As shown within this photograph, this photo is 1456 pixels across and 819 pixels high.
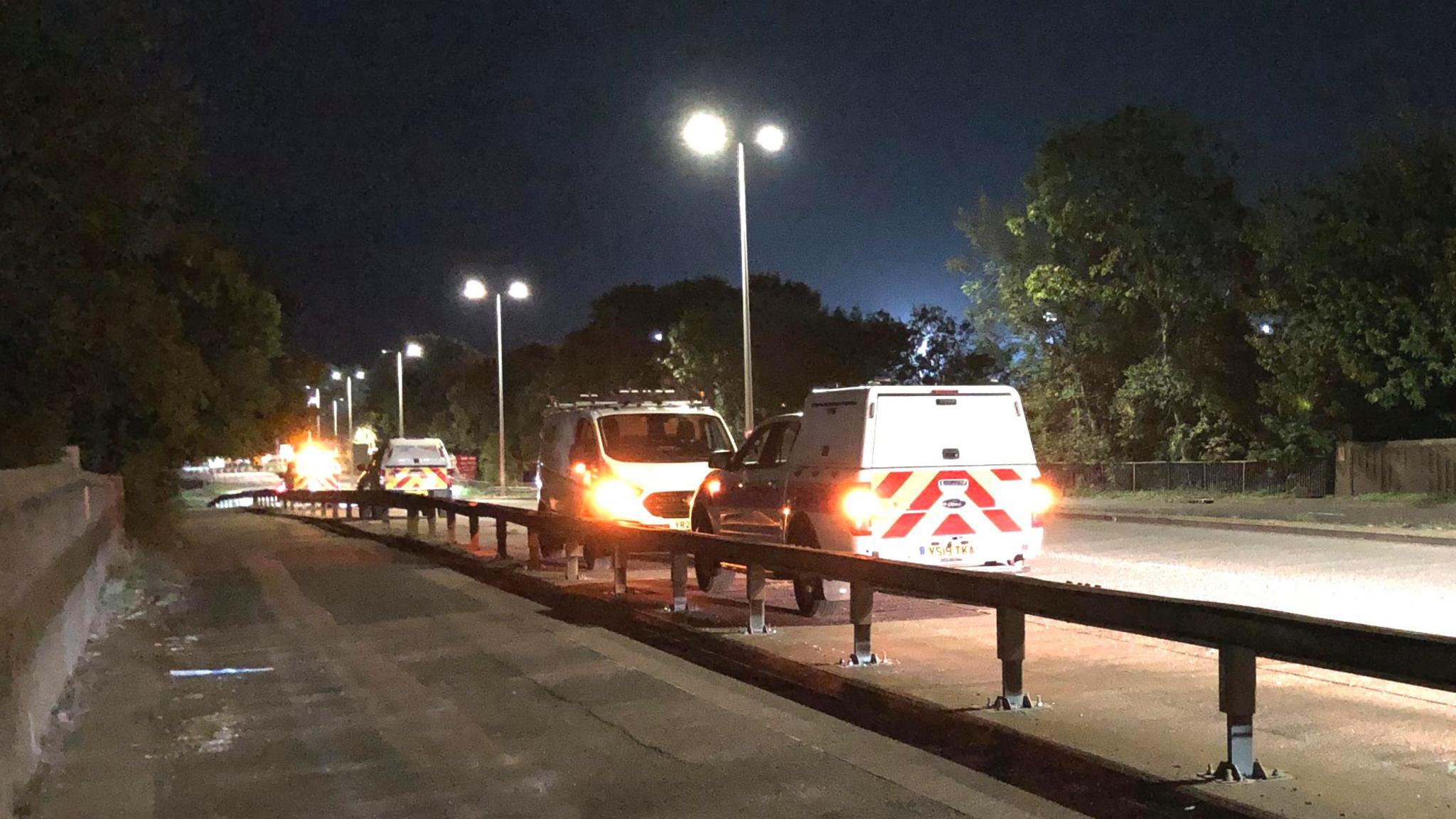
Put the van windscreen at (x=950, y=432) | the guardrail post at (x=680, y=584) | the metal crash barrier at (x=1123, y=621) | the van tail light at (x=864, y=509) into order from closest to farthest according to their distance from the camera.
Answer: the metal crash barrier at (x=1123, y=621) < the van tail light at (x=864, y=509) < the van windscreen at (x=950, y=432) < the guardrail post at (x=680, y=584)

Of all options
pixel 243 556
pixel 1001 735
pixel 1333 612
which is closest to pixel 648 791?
pixel 1001 735

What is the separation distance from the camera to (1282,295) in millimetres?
31734

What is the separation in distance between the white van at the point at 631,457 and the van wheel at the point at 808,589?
395 cm

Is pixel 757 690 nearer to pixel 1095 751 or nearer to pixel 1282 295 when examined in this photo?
pixel 1095 751

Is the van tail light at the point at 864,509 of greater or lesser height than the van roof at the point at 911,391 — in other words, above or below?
below

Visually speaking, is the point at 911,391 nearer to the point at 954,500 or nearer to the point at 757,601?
the point at 954,500

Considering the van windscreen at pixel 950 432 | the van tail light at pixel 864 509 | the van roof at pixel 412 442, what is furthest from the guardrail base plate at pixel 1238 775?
the van roof at pixel 412 442

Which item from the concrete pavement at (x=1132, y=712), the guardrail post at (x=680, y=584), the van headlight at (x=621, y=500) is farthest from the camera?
the van headlight at (x=621, y=500)

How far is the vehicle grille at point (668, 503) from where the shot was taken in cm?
1825

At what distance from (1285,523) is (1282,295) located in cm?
922

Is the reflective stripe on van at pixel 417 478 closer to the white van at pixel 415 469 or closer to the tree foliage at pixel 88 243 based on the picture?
the white van at pixel 415 469

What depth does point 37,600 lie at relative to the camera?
8742 mm

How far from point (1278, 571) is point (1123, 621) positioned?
9949 millimetres

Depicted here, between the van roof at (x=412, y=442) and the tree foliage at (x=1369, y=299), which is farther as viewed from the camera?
the van roof at (x=412, y=442)
